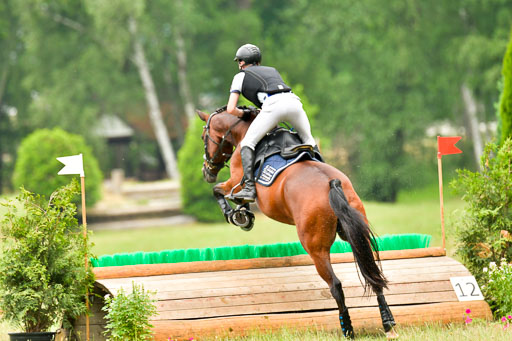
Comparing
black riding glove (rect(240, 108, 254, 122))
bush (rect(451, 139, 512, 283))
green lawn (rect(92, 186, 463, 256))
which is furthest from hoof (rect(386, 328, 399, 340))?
green lawn (rect(92, 186, 463, 256))

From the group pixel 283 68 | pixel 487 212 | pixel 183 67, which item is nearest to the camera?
pixel 487 212

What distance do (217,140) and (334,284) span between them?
7.15 feet

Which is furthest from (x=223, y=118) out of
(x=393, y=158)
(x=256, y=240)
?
(x=393, y=158)

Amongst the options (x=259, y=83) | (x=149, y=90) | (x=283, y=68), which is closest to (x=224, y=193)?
(x=259, y=83)

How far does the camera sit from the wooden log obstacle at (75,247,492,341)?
5.45 meters

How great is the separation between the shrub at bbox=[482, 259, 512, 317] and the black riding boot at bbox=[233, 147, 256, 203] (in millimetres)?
2292

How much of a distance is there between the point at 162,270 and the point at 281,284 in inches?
42.8

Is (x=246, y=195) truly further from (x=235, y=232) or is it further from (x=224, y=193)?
(x=235, y=232)

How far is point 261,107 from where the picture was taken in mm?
6027

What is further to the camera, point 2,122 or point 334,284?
point 2,122

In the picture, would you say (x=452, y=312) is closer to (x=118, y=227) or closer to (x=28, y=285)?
(x=28, y=285)

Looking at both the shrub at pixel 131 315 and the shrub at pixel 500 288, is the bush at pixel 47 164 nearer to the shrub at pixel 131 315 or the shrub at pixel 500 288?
the shrub at pixel 131 315

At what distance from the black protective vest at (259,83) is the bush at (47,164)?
12.3 meters

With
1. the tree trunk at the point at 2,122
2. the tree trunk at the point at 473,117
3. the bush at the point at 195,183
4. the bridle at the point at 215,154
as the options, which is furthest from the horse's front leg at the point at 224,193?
the tree trunk at the point at 2,122
